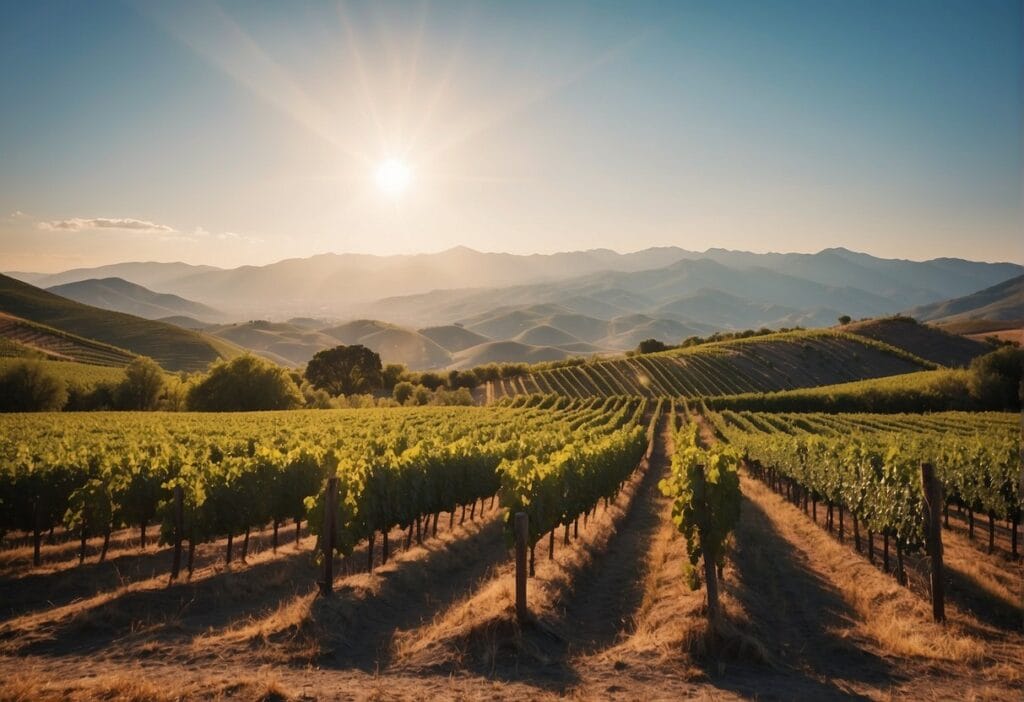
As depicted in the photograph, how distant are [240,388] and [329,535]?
69.0 meters

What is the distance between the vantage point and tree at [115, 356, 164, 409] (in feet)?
240

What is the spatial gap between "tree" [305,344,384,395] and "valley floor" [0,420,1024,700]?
306 feet

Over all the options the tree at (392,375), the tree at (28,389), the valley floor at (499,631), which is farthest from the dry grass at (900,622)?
the tree at (392,375)

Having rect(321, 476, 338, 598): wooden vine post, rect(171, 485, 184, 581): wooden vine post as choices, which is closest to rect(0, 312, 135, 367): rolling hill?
rect(171, 485, 184, 581): wooden vine post

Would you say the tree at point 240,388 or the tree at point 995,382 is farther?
the tree at point 995,382

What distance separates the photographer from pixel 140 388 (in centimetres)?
7381

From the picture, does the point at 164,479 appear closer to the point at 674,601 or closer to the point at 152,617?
the point at 152,617

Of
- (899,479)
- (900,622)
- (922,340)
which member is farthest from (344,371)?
(922,340)

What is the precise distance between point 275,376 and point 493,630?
74.8m

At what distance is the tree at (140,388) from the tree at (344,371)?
112 ft

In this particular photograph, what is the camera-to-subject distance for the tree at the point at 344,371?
10925 centimetres

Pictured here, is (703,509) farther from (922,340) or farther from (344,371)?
(922,340)

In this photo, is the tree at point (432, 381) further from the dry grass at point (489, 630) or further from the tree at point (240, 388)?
the dry grass at point (489, 630)

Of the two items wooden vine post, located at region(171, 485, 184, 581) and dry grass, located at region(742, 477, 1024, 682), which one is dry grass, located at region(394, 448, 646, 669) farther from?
wooden vine post, located at region(171, 485, 184, 581)
